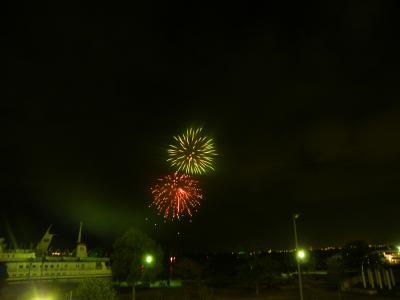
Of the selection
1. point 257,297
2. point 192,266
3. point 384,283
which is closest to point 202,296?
point 257,297

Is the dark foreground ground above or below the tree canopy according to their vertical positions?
below

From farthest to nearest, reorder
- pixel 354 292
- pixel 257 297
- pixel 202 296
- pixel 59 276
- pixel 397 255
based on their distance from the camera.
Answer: pixel 397 255, pixel 59 276, pixel 354 292, pixel 257 297, pixel 202 296

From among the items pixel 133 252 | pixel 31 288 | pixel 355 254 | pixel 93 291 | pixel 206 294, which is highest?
pixel 133 252

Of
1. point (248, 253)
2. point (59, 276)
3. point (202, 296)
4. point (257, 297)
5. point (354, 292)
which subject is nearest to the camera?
point (202, 296)

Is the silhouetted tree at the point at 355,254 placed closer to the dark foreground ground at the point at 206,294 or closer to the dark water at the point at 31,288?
the dark foreground ground at the point at 206,294

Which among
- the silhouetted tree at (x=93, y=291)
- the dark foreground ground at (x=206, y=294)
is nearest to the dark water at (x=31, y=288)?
the dark foreground ground at (x=206, y=294)

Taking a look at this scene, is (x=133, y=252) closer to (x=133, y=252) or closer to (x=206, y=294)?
(x=133, y=252)

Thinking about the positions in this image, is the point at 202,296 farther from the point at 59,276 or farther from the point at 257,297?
the point at 59,276

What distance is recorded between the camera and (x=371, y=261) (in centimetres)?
6425

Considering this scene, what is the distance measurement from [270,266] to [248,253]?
11497 mm

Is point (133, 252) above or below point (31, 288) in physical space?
above

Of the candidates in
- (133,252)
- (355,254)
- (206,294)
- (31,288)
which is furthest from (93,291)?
(355,254)

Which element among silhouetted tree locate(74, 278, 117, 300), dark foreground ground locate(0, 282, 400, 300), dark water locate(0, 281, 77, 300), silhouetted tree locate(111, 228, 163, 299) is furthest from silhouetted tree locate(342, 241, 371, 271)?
silhouetted tree locate(74, 278, 117, 300)

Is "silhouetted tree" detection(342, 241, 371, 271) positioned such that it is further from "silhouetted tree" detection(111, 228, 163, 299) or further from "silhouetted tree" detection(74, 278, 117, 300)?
"silhouetted tree" detection(74, 278, 117, 300)
